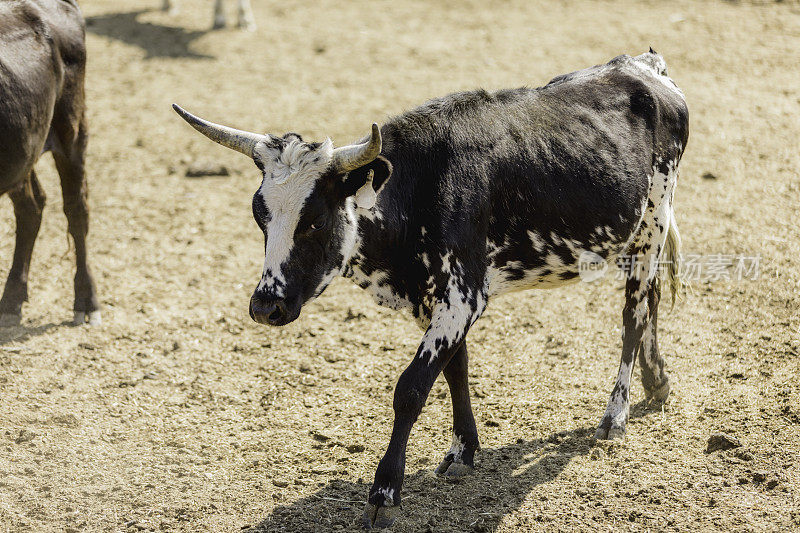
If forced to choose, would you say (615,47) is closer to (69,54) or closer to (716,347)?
(716,347)

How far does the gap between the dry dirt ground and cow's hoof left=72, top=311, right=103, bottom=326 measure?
127mm

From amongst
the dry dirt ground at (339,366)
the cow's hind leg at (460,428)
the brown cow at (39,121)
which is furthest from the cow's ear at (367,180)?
the brown cow at (39,121)

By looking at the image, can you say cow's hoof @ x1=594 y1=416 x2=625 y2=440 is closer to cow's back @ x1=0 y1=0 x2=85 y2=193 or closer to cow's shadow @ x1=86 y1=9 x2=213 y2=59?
cow's back @ x1=0 y1=0 x2=85 y2=193

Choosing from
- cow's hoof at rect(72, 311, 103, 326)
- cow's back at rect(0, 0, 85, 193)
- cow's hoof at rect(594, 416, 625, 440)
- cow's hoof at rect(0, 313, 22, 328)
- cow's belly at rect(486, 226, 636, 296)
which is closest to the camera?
cow's belly at rect(486, 226, 636, 296)

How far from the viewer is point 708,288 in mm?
7598

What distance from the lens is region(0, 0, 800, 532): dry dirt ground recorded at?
5184 mm

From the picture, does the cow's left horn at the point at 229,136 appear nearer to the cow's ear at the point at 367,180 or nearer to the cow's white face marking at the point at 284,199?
the cow's white face marking at the point at 284,199

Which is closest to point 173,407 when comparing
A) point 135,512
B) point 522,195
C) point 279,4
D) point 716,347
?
point 135,512

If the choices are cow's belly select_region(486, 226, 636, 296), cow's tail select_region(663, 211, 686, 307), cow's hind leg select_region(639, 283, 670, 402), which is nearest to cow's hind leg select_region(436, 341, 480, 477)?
cow's belly select_region(486, 226, 636, 296)

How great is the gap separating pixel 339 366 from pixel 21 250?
277 centimetres

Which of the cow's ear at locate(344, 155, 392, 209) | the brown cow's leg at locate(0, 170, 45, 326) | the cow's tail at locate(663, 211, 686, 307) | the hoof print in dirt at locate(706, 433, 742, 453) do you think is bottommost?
the brown cow's leg at locate(0, 170, 45, 326)

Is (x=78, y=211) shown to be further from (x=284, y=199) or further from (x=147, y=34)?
(x=147, y=34)

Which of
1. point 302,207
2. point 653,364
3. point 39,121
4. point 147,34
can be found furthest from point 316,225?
point 147,34

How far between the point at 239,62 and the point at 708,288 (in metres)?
7.60
